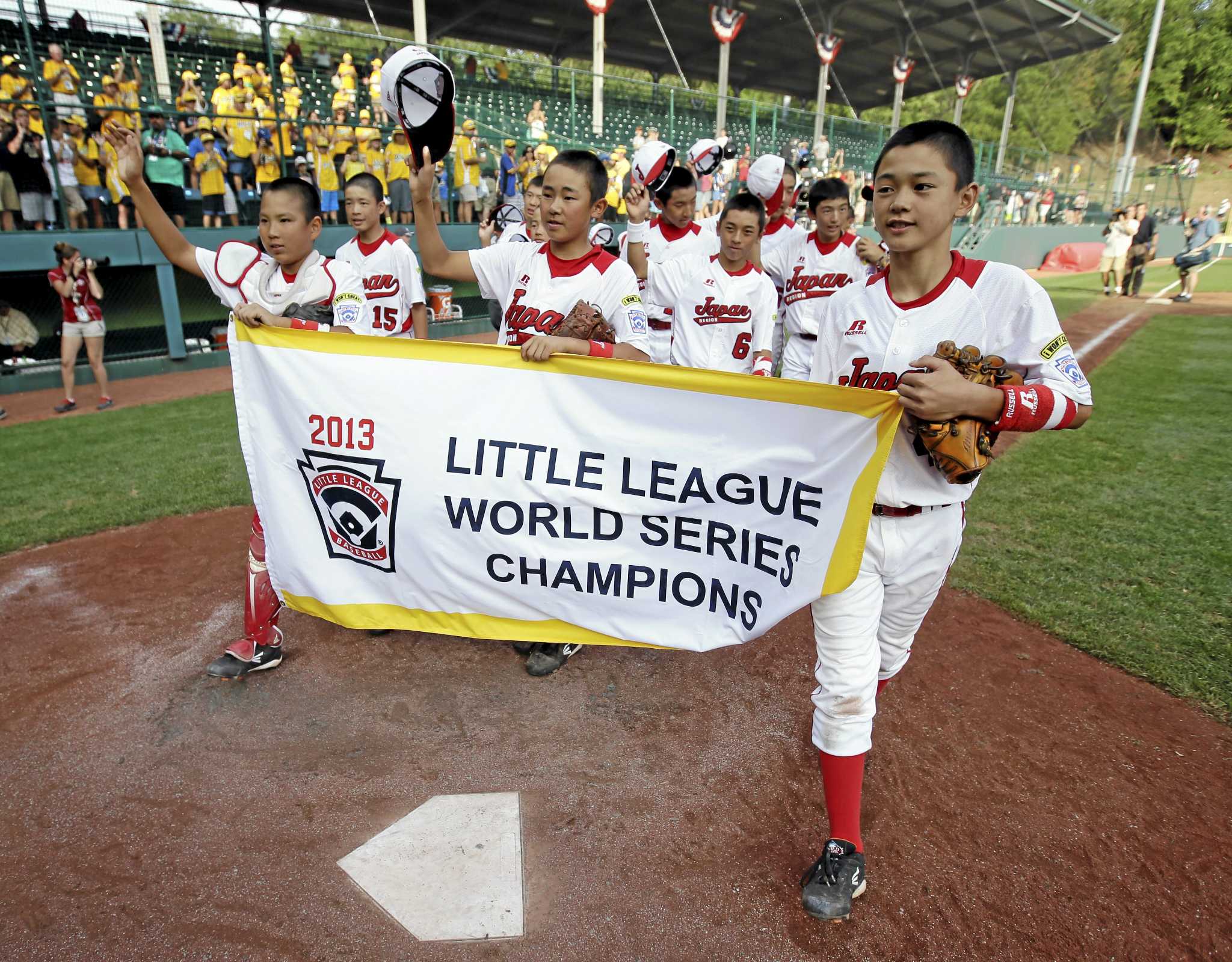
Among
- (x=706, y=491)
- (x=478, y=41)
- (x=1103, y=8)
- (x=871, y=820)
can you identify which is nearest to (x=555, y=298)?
(x=706, y=491)

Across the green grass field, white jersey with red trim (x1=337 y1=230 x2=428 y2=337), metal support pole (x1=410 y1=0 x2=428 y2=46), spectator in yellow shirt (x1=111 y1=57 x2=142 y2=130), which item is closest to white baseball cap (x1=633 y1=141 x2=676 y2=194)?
white jersey with red trim (x1=337 y1=230 x2=428 y2=337)

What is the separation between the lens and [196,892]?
96.9 inches

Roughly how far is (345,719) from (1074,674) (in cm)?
350

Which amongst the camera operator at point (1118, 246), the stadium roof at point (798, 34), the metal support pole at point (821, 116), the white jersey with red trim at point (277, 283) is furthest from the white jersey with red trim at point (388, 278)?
the camera operator at point (1118, 246)

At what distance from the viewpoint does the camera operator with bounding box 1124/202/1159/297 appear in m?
19.9

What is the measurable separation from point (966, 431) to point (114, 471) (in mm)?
7313

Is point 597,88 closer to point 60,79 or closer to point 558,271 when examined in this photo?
point 60,79

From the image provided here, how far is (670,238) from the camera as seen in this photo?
681cm

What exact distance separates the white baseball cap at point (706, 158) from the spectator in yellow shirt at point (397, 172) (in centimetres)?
827

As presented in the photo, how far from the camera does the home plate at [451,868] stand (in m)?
2.38

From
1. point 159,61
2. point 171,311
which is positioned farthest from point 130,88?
point 171,311

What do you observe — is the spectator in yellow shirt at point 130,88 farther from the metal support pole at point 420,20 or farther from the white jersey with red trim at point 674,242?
the white jersey with red trim at point 674,242

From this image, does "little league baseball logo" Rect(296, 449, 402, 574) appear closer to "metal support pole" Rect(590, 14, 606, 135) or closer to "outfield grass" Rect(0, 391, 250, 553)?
"outfield grass" Rect(0, 391, 250, 553)

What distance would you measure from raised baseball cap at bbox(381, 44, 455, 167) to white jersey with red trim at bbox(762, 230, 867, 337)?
3.83m
